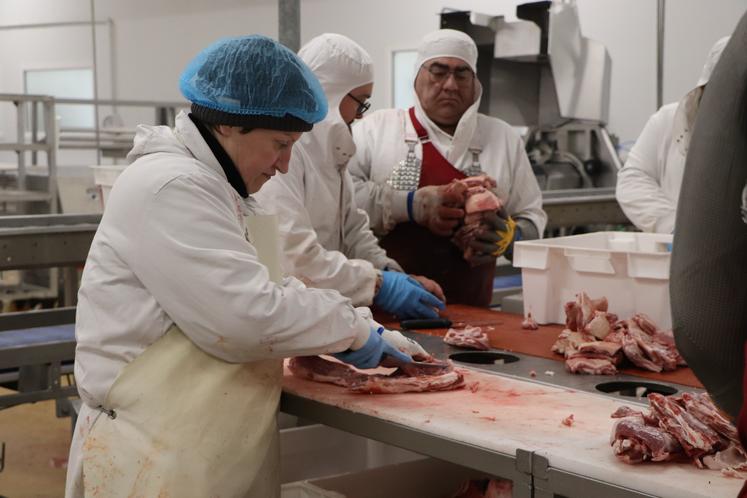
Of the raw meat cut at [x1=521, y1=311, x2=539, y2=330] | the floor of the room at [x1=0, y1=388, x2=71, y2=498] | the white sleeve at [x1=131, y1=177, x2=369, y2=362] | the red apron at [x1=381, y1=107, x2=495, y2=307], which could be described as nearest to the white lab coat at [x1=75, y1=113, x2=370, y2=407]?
the white sleeve at [x1=131, y1=177, x2=369, y2=362]

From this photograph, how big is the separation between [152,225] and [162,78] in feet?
37.2

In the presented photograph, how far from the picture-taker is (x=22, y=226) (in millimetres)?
3766

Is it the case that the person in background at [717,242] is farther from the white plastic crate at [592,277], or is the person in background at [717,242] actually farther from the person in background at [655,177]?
the person in background at [655,177]

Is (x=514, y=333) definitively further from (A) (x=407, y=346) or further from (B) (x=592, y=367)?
(A) (x=407, y=346)

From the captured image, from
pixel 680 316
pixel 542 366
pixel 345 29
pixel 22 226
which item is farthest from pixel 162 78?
pixel 680 316

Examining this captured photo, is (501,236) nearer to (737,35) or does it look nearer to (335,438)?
(335,438)

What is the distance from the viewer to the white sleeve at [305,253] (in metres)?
2.81

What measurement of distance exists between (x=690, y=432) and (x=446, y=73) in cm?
223

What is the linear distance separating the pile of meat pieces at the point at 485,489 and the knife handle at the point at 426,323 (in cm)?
50

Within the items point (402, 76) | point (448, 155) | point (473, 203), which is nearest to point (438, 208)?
point (473, 203)

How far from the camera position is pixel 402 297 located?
298 centimetres

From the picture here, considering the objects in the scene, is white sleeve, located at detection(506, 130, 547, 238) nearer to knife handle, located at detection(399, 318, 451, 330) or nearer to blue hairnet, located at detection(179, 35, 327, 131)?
knife handle, located at detection(399, 318, 451, 330)

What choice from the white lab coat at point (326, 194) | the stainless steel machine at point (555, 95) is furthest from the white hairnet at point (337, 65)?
the stainless steel machine at point (555, 95)

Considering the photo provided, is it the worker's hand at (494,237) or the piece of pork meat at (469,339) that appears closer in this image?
the piece of pork meat at (469,339)
